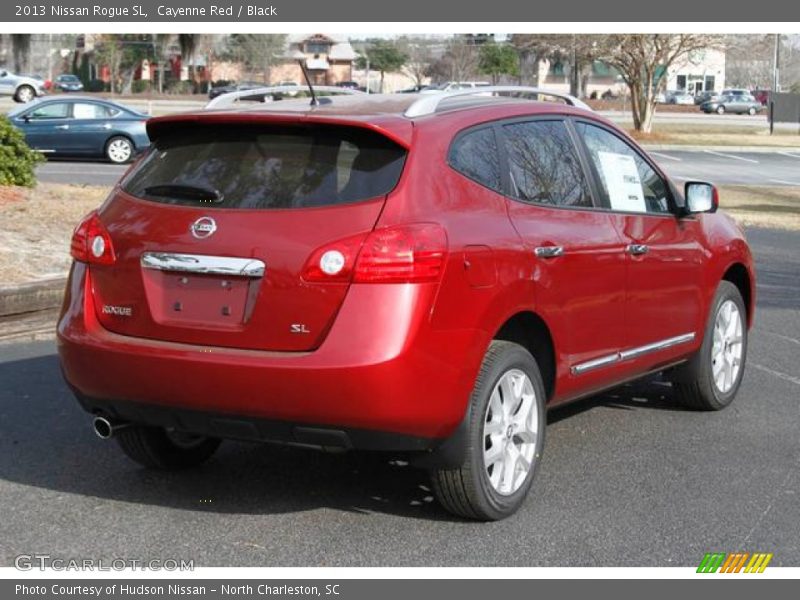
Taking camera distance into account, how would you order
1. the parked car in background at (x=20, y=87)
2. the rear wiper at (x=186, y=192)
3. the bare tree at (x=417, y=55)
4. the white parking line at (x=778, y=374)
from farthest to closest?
1. the bare tree at (x=417, y=55)
2. the parked car in background at (x=20, y=87)
3. the white parking line at (x=778, y=374)
4. the rear wiper at (x=186, y=192)

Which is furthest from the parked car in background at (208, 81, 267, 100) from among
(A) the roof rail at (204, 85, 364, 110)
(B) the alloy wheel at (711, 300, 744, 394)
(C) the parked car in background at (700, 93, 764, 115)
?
(C) the parked car in background at (700, 93, 764, 115)

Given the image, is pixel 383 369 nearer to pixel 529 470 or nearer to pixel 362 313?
pixel 362 313

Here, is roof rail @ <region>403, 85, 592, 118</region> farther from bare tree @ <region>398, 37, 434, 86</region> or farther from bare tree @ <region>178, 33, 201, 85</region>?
bare tree @ <region>398, 37, 434, 86</region>

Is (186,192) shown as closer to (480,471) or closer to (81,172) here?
(480,471)

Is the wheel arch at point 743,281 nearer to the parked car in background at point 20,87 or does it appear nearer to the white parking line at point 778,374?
the white parking line at point 778,374

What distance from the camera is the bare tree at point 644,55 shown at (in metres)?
44.1

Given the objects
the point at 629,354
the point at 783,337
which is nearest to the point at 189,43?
the point at 783,337

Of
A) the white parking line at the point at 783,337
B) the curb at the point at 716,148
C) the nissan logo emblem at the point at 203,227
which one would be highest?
the nissan logo emblem at the point at 203,227

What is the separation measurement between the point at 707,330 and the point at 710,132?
4671cm

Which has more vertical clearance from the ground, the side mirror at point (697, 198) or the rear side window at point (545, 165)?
the rear side window at point (545, 165)

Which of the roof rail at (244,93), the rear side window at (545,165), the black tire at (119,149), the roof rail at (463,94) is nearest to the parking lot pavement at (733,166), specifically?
the black tire at (119,149)

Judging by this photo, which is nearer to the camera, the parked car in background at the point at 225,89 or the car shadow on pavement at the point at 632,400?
the car shadow on pavement at the point at 632,400

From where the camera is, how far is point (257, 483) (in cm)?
620

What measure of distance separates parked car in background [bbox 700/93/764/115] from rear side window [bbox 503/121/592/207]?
75724 millimetres
